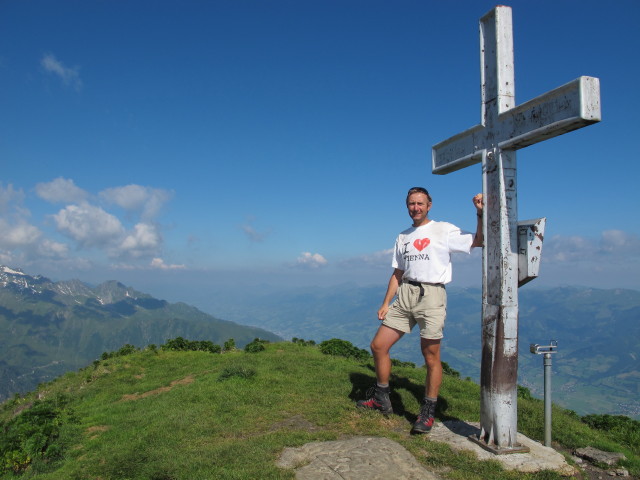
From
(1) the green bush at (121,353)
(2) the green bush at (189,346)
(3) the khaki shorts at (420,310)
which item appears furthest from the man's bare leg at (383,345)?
(1) the green bush at (121,353)

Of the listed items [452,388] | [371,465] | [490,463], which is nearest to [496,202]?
[490,463]

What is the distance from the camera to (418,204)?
21.6 ft

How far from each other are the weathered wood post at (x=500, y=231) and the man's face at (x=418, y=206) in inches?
39.5

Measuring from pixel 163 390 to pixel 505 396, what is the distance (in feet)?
25.8

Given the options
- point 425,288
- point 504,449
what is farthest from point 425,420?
point 425,288

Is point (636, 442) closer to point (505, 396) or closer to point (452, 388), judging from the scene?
point (452, 388)

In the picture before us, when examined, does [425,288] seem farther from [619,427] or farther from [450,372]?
[450,372]

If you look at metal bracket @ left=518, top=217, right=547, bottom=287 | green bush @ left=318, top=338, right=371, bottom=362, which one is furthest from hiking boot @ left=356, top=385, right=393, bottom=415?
green bush @ left=318, top=338, right=371, bottom=362

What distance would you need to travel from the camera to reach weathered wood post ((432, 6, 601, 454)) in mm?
5410

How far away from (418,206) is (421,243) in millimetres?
578

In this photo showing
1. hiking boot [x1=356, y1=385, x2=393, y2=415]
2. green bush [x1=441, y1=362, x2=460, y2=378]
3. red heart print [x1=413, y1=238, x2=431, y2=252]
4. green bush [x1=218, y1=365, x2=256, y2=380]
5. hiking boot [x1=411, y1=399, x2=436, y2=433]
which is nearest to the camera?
hiking boot [x1=411, y1=399, x2=436, y2=433]

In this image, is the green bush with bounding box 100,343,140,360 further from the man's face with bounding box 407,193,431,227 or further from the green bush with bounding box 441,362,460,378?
the man's face with bounding box 407,193,431,227

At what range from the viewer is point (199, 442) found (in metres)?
6.31

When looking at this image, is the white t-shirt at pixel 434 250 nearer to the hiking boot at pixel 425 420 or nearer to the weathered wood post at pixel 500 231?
the weathered wood post at pixel 500 231
